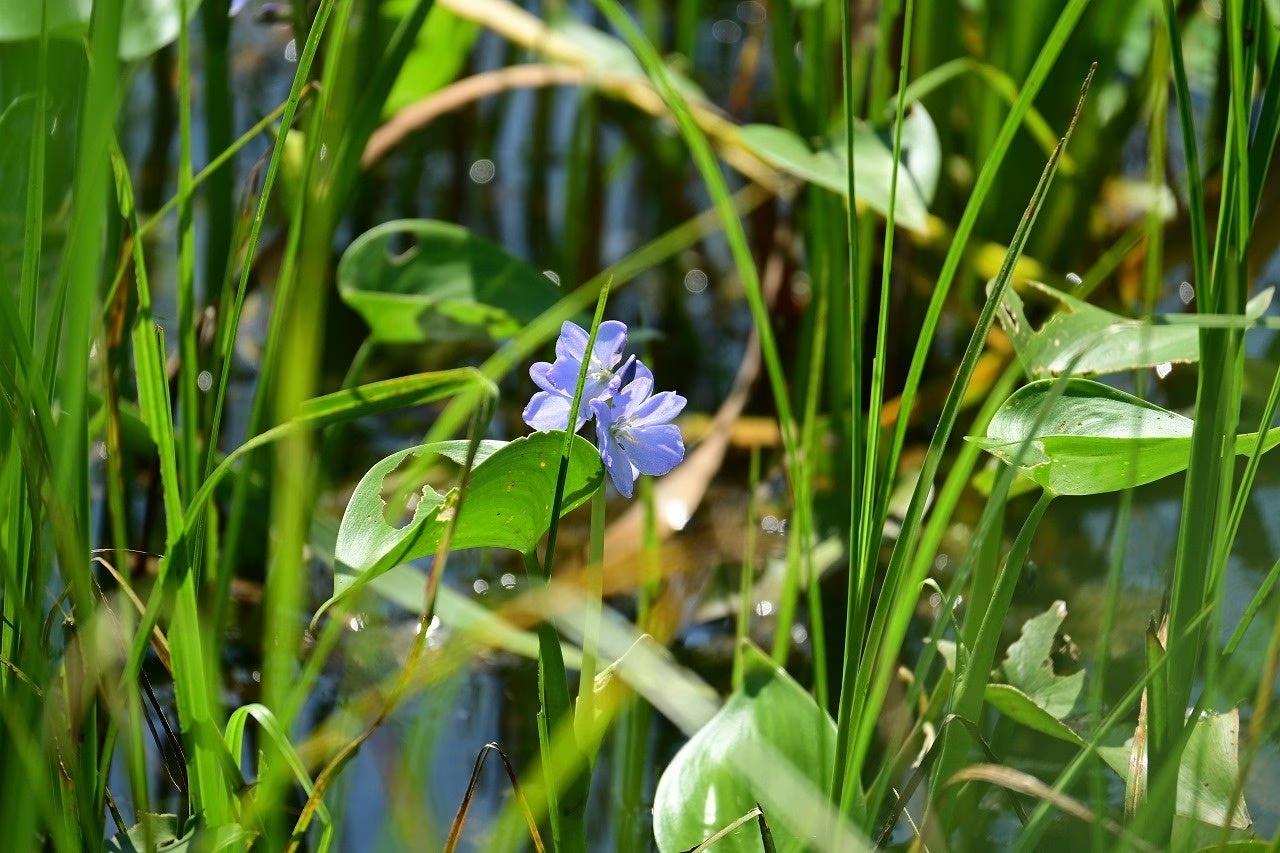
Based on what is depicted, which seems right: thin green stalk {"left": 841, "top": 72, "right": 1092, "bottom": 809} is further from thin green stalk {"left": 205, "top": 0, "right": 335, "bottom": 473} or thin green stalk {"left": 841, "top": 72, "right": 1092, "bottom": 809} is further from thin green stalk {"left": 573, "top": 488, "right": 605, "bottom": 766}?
thin green stalk {"left": 205, "top": 0, "right": 335, "bottom": 473}

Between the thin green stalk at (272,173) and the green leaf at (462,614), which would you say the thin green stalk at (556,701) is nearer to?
the thin green stalk at (272,173)

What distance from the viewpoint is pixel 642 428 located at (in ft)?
1.98

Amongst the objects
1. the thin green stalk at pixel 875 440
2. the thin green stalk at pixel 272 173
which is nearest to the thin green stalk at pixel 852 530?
the thin green stalk at pixel 875 440

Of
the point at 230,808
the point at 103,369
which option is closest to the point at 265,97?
the point at 103,369

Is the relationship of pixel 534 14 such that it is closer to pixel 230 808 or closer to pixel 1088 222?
pixel 1088 222

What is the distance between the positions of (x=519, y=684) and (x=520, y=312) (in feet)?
1.10

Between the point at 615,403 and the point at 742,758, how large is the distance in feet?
0.84

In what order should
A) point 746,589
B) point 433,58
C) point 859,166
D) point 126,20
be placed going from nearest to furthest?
point 746,589, point 126,20, point 859,166, point 433,58

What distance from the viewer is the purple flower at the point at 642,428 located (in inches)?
23.1

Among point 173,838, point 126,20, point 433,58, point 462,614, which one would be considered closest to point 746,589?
point 462,614

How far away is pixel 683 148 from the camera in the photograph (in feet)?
5.35

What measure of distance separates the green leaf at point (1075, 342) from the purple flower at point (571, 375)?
24cm

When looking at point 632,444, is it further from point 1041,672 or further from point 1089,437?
point 1041,672

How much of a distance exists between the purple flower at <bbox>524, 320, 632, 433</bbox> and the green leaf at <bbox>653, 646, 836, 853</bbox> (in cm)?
24
